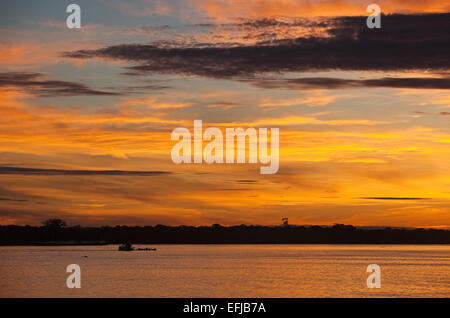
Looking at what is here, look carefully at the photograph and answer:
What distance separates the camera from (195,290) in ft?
323

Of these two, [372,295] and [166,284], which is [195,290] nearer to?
[166,284]

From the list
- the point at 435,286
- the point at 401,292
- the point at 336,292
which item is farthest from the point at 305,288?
the point at 435,286

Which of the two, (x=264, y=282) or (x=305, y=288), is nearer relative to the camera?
(x=305, y=288)

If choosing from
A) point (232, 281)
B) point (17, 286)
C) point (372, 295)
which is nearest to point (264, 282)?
point (232, 281)

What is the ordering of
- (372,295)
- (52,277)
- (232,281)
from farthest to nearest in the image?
(52,277), (232,281), (372,295)

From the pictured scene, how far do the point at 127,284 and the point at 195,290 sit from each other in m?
15.9

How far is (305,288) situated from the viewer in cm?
10281
